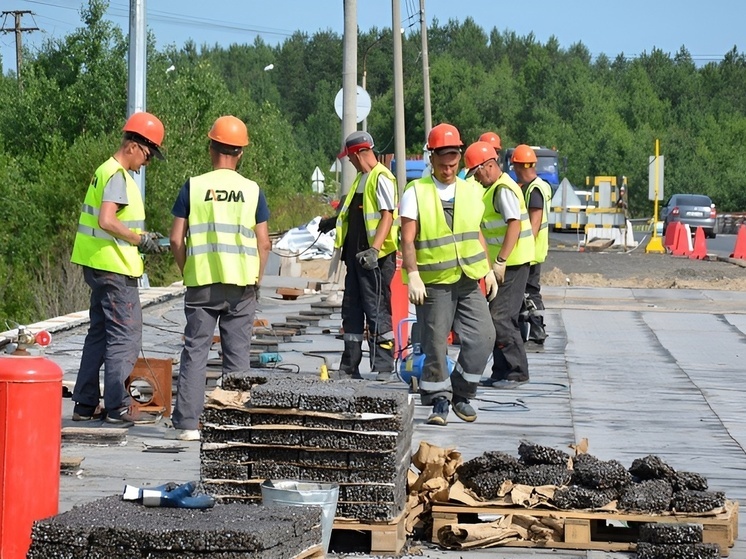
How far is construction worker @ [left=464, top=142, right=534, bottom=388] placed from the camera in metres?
10.7

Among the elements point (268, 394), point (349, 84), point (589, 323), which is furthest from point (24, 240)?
point (268, 394)

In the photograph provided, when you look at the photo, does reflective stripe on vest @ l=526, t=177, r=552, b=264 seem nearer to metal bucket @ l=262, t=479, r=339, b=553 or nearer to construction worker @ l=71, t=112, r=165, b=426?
construction worker @ l=71, t=112, r=165, b=426

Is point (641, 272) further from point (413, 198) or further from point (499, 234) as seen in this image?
point (413, 198)

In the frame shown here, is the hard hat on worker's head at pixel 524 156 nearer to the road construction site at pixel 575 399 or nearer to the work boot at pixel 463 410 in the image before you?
the road construction site at pixel 575 399

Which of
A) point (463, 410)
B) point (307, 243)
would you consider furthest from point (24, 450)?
point (307, 243)

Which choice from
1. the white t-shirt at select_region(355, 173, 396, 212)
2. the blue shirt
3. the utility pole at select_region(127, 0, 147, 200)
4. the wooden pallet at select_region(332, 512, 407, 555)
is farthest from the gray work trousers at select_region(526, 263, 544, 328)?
the wooden pallet at select_region(332, 512, 407, 555)

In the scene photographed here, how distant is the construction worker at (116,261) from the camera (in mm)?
8891

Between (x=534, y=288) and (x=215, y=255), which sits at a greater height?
(x=215, y=255)

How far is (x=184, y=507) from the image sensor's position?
5.27 metres

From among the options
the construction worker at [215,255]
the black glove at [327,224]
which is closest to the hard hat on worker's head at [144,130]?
the construction worker at [215,255]

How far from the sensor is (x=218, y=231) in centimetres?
855

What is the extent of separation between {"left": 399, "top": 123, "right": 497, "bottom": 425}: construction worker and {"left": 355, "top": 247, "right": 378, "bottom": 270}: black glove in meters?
1.81

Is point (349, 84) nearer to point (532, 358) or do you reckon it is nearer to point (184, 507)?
point (532, 358)

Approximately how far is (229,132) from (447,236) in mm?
1664
